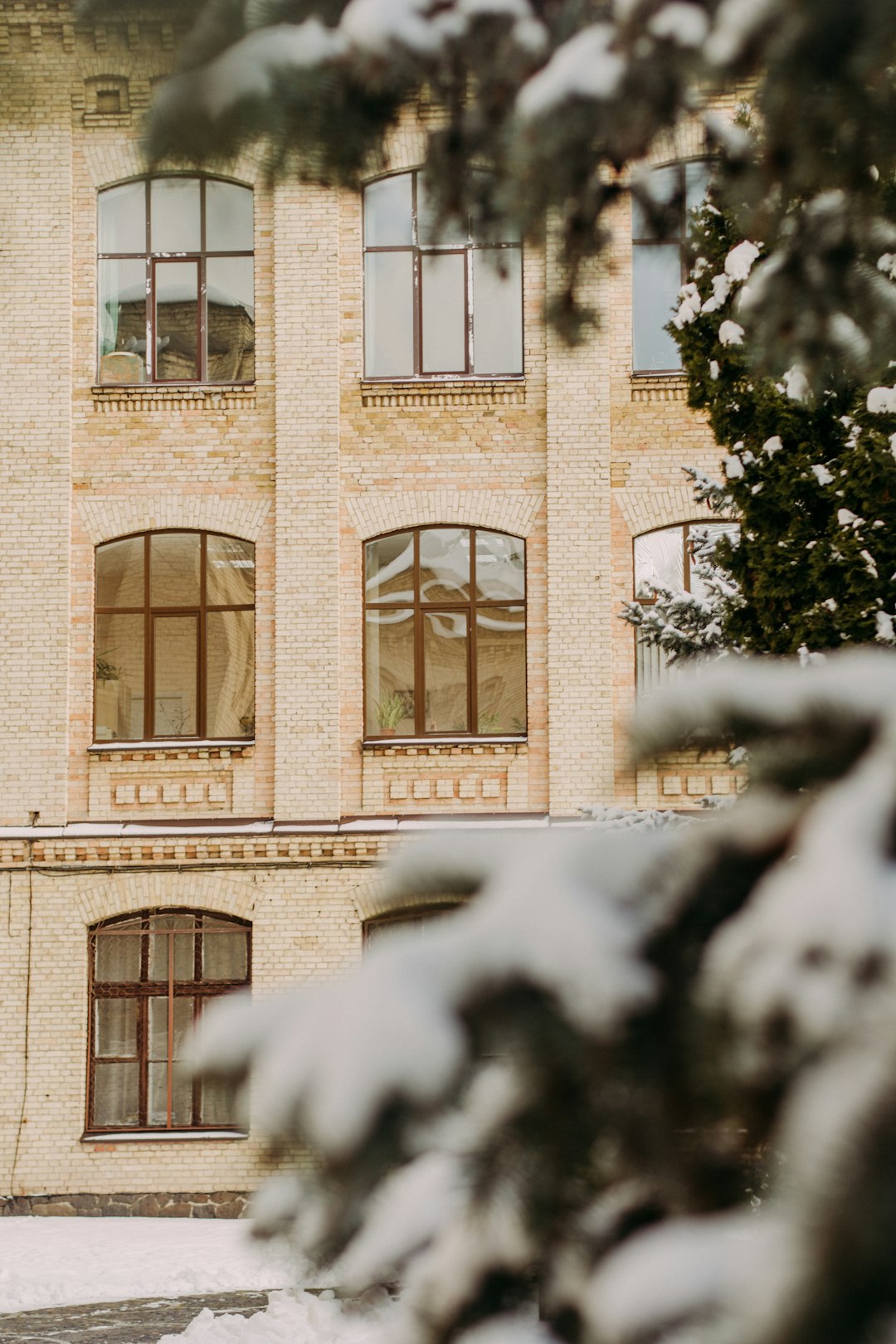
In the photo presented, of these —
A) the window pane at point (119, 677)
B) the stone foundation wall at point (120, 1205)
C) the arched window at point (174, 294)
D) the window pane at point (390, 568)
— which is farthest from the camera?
the arched window at point (174, 294)

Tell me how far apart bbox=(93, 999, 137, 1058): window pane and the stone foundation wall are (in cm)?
132

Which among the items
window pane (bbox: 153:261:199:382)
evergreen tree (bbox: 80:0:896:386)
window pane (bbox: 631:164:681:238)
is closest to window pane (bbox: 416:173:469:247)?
evergreen tree (bbox: 80:0:896:386)

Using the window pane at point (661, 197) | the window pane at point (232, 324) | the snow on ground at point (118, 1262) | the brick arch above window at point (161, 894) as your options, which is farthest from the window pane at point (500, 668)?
the window pane at point (661, 197)

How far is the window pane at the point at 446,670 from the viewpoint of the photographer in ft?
46.3

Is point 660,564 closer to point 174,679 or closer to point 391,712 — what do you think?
point 391,712

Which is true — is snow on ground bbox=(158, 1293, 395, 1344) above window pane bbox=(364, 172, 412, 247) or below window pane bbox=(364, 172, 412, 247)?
below

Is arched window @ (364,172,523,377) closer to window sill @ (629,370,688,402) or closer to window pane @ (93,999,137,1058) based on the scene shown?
window sill @ (629,370,688,402)

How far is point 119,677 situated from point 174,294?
3.91 metres

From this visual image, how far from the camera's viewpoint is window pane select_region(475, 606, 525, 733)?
46.2 ft

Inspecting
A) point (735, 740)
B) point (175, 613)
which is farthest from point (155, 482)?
point (735, 740)

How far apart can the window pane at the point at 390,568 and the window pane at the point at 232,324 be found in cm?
222

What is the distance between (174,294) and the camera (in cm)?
1460

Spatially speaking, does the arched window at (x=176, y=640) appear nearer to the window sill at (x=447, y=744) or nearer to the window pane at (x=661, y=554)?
the window sill at (x=447, y=744)

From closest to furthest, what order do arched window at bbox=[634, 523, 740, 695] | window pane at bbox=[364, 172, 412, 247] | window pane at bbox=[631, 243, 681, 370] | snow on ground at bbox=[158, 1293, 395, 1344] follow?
snow on ground at bbox=[158, 1293, 395, 1344] < arched window at bbox=[634, 523, 740, 695] < window pane at bbox=[631, 243, 681, 370] < window pane at bbox=[364, 172, 412, 247]
